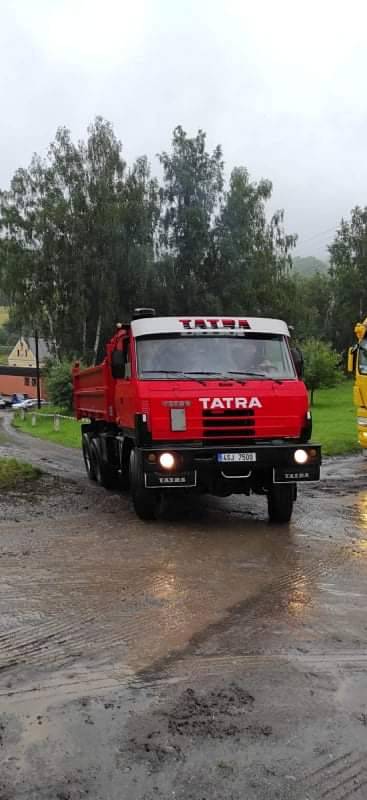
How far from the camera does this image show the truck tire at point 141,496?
8.24m

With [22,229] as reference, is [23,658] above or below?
below

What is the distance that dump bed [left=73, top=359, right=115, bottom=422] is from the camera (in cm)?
1065

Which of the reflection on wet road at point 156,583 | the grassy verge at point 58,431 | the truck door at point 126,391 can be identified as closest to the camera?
the reflection on wet road at point 156,583

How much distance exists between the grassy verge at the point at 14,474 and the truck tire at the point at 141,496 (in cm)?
370

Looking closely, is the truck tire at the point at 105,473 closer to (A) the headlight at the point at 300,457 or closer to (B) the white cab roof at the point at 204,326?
(B) the white cab roof at the point at 204,326

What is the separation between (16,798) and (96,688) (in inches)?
40.2

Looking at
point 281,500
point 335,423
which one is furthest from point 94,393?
point 335,423

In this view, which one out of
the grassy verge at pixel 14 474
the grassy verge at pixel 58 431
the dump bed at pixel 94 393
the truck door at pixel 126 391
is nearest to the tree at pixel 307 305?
the grassy verge at pixel 58 431

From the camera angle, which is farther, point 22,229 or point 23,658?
point 22,229

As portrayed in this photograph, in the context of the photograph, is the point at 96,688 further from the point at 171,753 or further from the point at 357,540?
the point at 357,540

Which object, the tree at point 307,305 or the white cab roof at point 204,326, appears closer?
the white cab roof at point 204,326

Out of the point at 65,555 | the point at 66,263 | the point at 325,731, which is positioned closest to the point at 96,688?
the point at 325,731

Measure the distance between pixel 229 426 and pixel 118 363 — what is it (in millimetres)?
1867

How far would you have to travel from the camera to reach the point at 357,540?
790 centimetres
